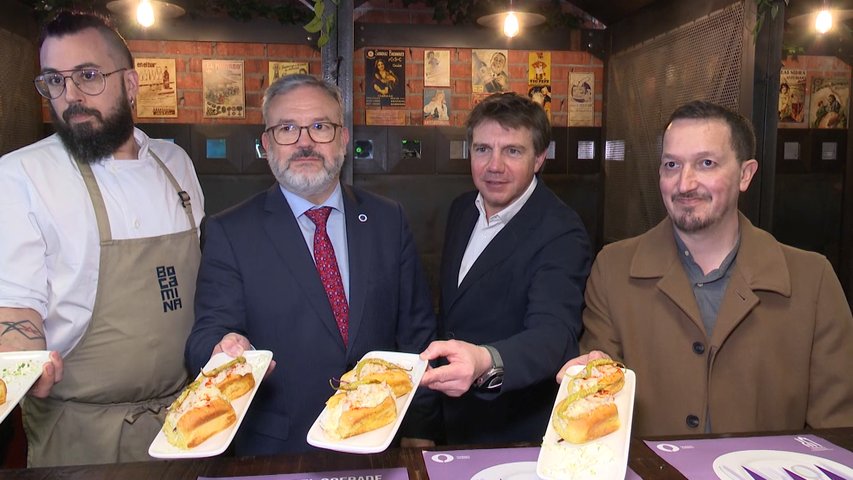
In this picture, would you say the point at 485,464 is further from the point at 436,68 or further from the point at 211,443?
the point at 436,68

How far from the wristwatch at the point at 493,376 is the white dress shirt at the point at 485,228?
1.84ft

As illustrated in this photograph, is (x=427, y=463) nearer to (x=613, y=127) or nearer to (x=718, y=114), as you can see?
(x=718, y=114)

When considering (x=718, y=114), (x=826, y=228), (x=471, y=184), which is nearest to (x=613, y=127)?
(x=471, y=184)

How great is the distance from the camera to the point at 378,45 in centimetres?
355

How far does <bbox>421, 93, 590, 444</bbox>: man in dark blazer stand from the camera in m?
1.97

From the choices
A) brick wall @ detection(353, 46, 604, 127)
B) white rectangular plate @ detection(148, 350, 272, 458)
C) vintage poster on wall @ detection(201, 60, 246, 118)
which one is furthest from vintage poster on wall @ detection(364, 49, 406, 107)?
white rectangular plate @ detection(148, 350, 272, 458)

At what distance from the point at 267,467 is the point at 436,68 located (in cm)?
278

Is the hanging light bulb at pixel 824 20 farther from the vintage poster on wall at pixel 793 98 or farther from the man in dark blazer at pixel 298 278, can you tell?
the man in dark blazer at pixel 298 278

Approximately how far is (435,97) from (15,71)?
2111 millimetres

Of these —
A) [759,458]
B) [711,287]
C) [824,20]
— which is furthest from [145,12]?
[824,20]

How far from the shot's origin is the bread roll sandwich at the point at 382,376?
139cm

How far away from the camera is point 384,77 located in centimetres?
357

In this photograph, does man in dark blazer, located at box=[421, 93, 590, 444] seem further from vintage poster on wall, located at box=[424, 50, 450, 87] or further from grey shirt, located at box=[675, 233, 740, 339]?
vintage poster on wall, located at box=[424, 50, 450, 87]

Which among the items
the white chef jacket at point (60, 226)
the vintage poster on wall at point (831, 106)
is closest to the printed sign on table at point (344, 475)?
the white chef jacket at point (60, 226)
